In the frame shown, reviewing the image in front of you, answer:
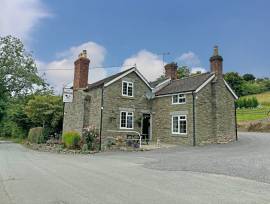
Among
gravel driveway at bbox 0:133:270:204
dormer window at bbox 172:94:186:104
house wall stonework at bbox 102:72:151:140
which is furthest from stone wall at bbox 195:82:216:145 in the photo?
gravel driveway at bbox 0:133:270:204

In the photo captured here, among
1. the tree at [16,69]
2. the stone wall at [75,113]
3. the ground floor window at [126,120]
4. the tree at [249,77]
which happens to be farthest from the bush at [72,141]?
the tree at [249,77]

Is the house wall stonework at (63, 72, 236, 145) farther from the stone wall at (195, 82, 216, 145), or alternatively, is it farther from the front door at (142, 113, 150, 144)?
the front door at (142, 113, 150, 144)

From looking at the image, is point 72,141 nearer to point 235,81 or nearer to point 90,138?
point 90,138

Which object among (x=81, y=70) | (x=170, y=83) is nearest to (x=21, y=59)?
(x=81, y=70)

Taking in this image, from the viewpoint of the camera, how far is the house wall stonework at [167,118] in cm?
2372

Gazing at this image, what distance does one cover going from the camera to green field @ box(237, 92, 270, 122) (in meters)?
43.9

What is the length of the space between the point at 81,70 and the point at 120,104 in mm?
5184

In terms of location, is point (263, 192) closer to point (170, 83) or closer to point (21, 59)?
point (170, 83)

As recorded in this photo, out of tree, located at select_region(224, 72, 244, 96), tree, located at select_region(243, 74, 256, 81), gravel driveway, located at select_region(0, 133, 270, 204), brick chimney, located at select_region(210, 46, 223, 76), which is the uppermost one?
tree, located at select_region(243, 74, 256, 81)

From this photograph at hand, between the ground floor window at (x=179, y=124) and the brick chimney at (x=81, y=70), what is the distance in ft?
30.9


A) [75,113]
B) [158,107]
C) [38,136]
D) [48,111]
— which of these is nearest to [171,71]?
[158,107]

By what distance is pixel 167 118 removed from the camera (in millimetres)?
25875

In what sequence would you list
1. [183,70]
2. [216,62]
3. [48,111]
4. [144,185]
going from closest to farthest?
[144,185], [216,62], [48,111], [183,70]

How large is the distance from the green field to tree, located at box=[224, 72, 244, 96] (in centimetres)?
709
